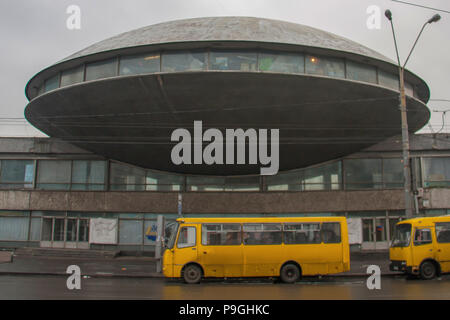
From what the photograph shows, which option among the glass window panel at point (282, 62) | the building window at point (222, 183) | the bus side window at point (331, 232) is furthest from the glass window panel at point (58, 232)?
the bus side window at point (331, 232)

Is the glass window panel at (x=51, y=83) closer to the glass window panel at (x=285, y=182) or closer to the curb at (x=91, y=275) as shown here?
the curb at (x=91, y=275)

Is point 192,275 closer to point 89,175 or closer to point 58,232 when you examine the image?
point 89,175

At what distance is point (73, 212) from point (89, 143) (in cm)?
516

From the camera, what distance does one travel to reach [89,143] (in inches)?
1020

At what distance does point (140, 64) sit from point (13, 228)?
52.7 feet

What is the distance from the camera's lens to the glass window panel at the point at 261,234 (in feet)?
50.4

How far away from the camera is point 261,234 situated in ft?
50.6

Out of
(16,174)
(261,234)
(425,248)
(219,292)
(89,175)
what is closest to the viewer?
(219,292)

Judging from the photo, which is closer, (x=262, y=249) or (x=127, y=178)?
(x=262, y=249)

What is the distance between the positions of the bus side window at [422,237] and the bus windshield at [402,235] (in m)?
0.27

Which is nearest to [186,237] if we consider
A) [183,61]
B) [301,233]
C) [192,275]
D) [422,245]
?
[192,275]

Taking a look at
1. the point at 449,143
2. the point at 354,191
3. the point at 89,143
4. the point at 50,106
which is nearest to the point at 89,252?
the point at 89,143
